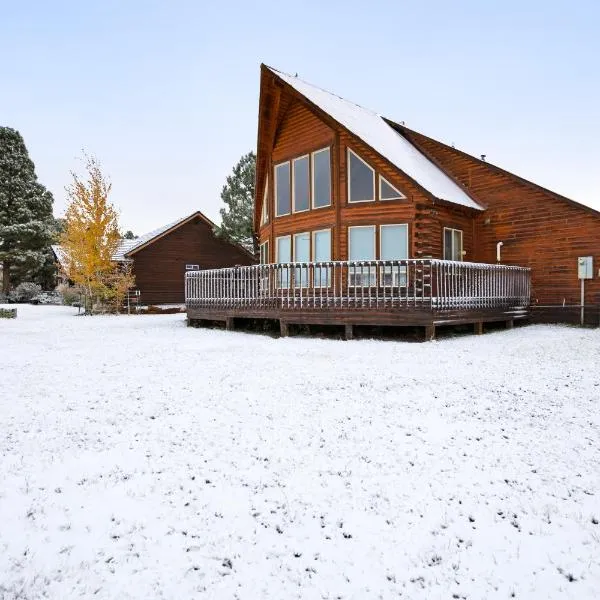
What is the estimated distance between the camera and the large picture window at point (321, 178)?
53.5 ft

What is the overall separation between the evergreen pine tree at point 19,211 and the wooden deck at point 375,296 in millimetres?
30749

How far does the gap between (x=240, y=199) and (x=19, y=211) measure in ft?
74.8

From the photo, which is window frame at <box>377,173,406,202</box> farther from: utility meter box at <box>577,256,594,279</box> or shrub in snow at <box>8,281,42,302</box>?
shrub in snow at <box>8,281,42,302</box>

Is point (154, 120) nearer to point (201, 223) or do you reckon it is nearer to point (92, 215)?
point (201, 223)

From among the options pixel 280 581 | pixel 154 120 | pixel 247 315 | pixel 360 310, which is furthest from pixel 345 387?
pixel 154 120

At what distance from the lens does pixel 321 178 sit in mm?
16562

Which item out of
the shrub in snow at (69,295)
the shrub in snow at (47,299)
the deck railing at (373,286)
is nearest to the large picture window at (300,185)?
the deck railing at (373,286)

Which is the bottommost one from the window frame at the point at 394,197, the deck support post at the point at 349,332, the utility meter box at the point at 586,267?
the deck support post at the point at 349,332

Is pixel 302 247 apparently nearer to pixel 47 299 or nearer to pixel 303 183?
pixel 303 183

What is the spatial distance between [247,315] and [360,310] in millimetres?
4033

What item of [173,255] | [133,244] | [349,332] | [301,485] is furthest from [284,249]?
[133,244]

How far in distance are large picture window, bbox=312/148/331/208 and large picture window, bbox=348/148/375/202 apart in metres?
0.93

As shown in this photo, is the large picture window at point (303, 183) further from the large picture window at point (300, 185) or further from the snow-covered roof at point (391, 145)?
the snow-covered roof at point (391, 145)

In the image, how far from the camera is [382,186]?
15062 mm
